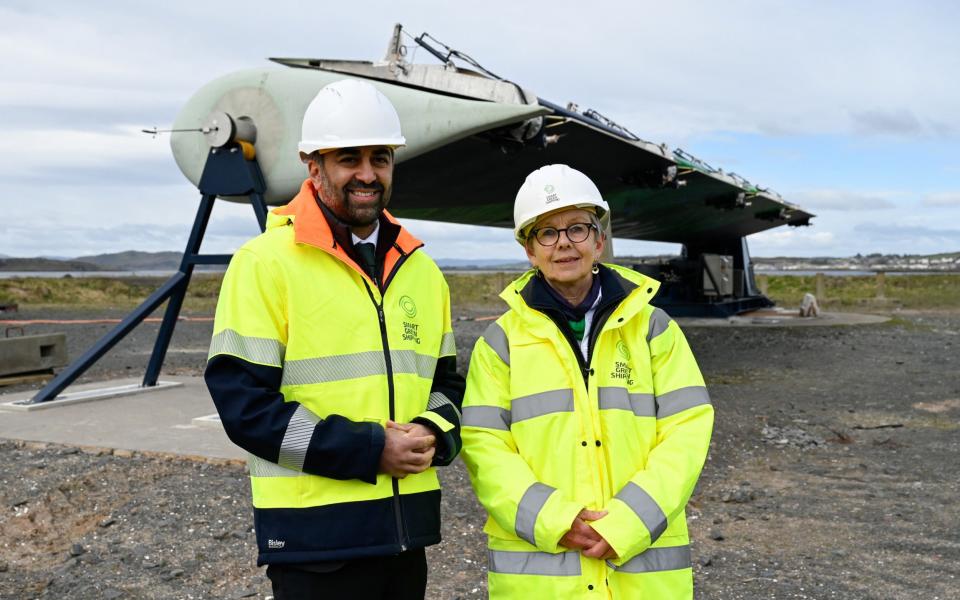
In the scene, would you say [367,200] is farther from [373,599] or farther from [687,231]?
[687,231]

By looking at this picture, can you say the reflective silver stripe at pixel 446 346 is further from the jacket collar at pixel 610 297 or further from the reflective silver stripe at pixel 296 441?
the reflective silver stripe at pixel 296 441

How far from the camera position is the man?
2264 millimetres

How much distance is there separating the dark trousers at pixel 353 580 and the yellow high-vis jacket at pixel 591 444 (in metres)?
0.30

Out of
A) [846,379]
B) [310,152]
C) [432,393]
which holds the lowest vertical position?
[846,379]

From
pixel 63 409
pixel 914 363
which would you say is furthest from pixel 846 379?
pixel 63 409

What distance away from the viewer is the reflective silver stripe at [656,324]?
2.58 m

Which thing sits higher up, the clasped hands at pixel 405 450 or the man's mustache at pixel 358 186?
the man's mustache at pixel 358 186

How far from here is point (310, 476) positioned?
2.31 meters

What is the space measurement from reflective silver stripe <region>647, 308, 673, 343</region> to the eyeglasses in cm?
35

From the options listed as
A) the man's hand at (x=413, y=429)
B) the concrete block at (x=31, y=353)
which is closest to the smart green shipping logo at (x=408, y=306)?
the man's hand at (x=413, y=429)

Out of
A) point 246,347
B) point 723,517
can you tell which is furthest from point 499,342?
point 723,517

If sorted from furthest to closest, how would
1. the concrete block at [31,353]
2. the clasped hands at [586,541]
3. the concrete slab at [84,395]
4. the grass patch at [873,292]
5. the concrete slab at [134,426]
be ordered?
1. the grass patch at [873,292]
2. the concrete block at [31,353]
3. the concrete slab at [84,395]
4. the concrete slab at [134,426]
5. the clasped hands at [586,541]

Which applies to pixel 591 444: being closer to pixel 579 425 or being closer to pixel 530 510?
pixel 579 425

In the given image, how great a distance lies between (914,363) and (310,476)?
13435mm
